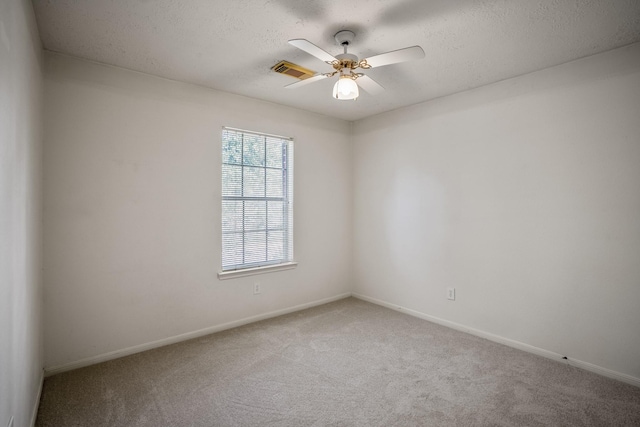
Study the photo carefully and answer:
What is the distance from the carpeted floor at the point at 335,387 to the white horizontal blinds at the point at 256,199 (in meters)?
0.95

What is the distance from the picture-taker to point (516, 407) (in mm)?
2115

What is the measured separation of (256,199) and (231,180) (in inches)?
14.3

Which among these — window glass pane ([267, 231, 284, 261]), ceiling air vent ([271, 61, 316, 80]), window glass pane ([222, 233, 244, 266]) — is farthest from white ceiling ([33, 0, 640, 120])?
window glass pane ([267, 231, 284, 261])

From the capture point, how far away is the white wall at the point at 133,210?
8.36 ft

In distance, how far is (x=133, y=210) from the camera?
287cm

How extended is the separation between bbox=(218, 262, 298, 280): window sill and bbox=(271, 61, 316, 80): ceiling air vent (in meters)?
2.06

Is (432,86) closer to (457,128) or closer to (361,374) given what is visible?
(457,128)

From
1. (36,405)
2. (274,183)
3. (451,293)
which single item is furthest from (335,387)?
(274,183)

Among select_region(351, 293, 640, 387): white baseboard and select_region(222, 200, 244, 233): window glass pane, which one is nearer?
select_region(351, 293, 640, 387): white baseboard

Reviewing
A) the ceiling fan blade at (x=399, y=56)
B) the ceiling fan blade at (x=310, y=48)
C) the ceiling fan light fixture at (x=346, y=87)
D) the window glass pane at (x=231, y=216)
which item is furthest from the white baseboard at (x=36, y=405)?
the ceiling fan blade at (x=399, y=56)

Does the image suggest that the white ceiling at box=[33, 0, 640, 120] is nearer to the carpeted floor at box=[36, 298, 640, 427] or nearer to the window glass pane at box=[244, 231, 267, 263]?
the window glass pane at box=[244, 231, 267, 263]

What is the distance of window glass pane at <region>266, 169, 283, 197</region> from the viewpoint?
3811 millimetres

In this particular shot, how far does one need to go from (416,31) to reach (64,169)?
2.85 m

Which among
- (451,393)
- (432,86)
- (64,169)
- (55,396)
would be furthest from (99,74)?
(451,393)
